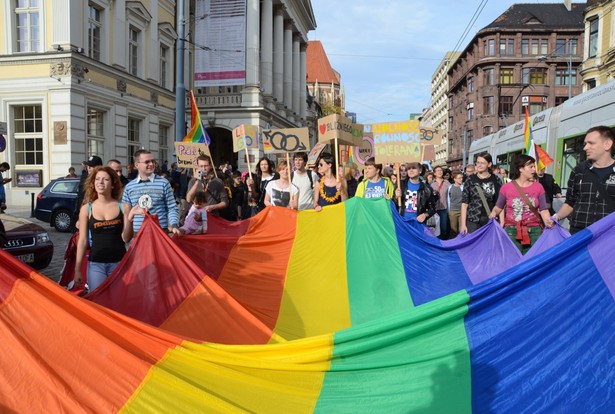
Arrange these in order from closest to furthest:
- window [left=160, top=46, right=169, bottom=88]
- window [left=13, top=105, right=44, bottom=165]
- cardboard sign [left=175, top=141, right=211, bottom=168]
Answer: cardboard sign [left=175, top=141, right=211, bottom=168] < window [left=13, top=105, right=44, bottom=165] < window [left=160, top=46, right=169, bottom=88]

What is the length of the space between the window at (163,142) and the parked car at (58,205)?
1373cm

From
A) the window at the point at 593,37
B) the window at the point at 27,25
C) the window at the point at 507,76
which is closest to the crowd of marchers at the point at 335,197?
the window at the point at 27,25

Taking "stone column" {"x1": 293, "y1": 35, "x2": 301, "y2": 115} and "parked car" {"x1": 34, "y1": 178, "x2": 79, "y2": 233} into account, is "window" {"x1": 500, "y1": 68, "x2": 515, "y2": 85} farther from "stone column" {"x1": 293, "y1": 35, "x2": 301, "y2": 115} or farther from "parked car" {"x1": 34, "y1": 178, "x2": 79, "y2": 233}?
"parked car" {"x1": 34, "y1": 178, "x2": 79, "y2": 233}

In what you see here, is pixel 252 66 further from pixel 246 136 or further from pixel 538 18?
pixel 538 18

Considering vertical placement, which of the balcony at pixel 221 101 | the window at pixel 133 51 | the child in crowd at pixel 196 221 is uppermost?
the window at pixel 133 51

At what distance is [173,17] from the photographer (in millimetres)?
29688

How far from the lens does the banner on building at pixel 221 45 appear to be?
96.2 feet

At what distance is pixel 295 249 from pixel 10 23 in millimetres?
19409

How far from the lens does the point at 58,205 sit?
14.4 meters

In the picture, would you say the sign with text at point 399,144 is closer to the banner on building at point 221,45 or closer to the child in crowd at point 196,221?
the child in crowd at point 196,221

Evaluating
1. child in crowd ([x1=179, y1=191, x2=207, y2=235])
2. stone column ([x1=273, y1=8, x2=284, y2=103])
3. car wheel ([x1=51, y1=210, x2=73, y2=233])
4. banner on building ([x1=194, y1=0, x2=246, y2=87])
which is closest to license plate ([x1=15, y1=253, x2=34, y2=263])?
child in crowd ([x1=179, y1=191, x2=207, y2=235])

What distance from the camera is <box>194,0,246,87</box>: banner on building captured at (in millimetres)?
29328

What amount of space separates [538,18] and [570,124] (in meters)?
65.6

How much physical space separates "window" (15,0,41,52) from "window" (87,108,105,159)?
3263 mm
